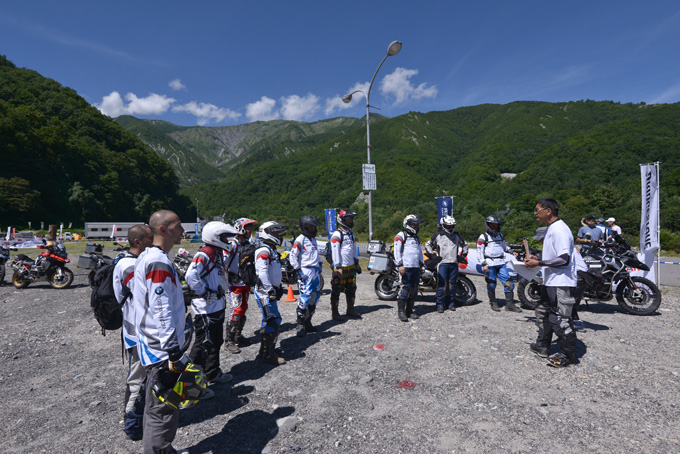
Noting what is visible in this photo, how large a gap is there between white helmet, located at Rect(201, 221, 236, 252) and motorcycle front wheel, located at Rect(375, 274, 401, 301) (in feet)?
16.7

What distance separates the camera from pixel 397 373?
430 cm

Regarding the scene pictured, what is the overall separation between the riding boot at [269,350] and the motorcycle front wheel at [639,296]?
263 inches

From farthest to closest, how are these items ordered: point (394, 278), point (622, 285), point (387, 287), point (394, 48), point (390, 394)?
point (394, 48)
point (387, 287)
point (394, 278)
point (622, 285)
point (390, 394)

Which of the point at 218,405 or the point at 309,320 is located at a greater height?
the point at 309,320

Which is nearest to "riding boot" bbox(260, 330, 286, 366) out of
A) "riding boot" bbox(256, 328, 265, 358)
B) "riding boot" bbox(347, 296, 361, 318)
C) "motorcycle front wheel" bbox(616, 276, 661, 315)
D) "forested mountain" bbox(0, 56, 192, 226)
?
"riding boot" bbox(256, 328, 265, 358)

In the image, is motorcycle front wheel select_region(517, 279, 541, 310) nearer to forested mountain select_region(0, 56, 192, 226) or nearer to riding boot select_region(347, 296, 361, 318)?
riding boot select_region(347, 296, 361, 318)

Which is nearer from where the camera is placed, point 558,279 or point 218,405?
point 218,405

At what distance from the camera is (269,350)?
4.62m

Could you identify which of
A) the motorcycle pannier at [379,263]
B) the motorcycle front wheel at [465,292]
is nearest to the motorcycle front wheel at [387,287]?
the motorcycle pannier at [379,263]

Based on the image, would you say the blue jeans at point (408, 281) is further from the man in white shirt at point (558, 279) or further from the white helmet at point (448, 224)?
the man in white shirt at point (558, 279)

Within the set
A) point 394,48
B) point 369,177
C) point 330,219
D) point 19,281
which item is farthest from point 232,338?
point 330,219

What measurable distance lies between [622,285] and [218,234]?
7.60 meters

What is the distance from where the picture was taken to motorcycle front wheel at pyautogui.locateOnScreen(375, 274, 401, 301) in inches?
324

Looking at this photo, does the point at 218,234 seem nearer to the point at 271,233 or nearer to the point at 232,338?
the point at 271,233
